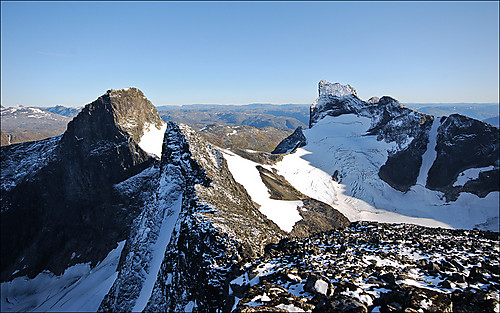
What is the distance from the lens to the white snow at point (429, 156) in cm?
6488

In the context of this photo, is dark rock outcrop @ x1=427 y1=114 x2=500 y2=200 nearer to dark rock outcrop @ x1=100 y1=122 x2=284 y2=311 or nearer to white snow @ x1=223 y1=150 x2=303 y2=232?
white snow @ x1=223 y1=150 x2=303 y2=232

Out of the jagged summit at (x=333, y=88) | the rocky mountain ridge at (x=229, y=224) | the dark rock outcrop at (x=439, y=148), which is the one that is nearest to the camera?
the rocky mountain ridge at (x=229, y=224)

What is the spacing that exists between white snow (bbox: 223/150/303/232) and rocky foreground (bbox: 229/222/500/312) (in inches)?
571

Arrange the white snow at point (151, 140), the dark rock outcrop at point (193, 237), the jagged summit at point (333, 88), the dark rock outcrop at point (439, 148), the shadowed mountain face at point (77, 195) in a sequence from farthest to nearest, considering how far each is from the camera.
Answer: the jagged summit at point (333, 88) → the white snow at point (151, 140) → the shadowed mountain face at point (77, 195) → the dark rock outcrop at point (439, 148) → the dark rock outcrop at point (193, 237)

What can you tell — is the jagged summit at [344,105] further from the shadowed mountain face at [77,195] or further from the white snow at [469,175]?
the shadowed mountain face at [77,195]

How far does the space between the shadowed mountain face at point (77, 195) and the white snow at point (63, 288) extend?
7.43 ft

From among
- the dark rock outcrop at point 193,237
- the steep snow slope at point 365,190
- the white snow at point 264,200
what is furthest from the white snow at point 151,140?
the steep snow slope at point 365,190

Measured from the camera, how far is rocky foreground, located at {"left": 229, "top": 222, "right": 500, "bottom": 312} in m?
10.1

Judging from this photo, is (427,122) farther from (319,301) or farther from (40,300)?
(40,300)

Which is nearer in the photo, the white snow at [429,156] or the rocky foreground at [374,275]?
the rocky foreground at [374,275]

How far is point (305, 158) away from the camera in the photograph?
231 feet

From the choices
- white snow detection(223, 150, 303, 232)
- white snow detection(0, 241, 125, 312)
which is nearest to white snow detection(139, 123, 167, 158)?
white snow detection(0, 241, 125, 312)

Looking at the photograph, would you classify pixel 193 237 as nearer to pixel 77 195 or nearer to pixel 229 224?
pixel 229 224

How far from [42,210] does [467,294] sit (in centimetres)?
8480
